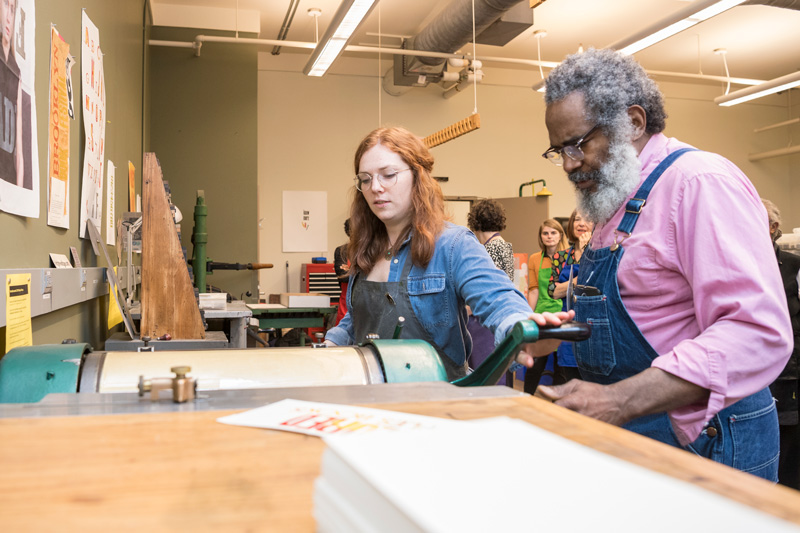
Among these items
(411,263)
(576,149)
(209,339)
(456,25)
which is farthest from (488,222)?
(576,149)

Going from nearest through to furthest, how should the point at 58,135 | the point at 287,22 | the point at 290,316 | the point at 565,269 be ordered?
the point at 58,135
the point at 565,269
the point at 290,316
the point at 287,22

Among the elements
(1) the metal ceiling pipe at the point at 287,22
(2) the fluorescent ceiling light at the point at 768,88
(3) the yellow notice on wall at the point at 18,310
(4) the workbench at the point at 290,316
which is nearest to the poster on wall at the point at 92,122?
(3) the yellow notice on wall at the point at 18,310

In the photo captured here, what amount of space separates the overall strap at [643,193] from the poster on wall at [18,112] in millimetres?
1335

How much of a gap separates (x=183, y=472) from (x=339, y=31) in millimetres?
4711

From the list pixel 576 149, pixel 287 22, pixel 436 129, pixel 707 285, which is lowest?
pixel 707 285

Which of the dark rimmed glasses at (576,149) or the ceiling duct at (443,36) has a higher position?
the ceiling duct at (443,36)

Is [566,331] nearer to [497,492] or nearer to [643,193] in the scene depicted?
[643,193]

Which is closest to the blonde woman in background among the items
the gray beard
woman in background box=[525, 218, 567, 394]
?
woman in background box=[525, 218, 567, 394]

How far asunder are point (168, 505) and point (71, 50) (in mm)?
2128

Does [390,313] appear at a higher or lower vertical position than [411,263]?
lower

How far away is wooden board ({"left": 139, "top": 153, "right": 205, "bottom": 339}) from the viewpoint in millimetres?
2008

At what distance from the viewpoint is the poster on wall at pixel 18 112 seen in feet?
4.48

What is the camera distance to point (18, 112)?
148cm

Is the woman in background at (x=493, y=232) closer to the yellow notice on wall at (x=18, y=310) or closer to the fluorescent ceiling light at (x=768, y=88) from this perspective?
the yellow notice on wall at (x=18, y=310)
